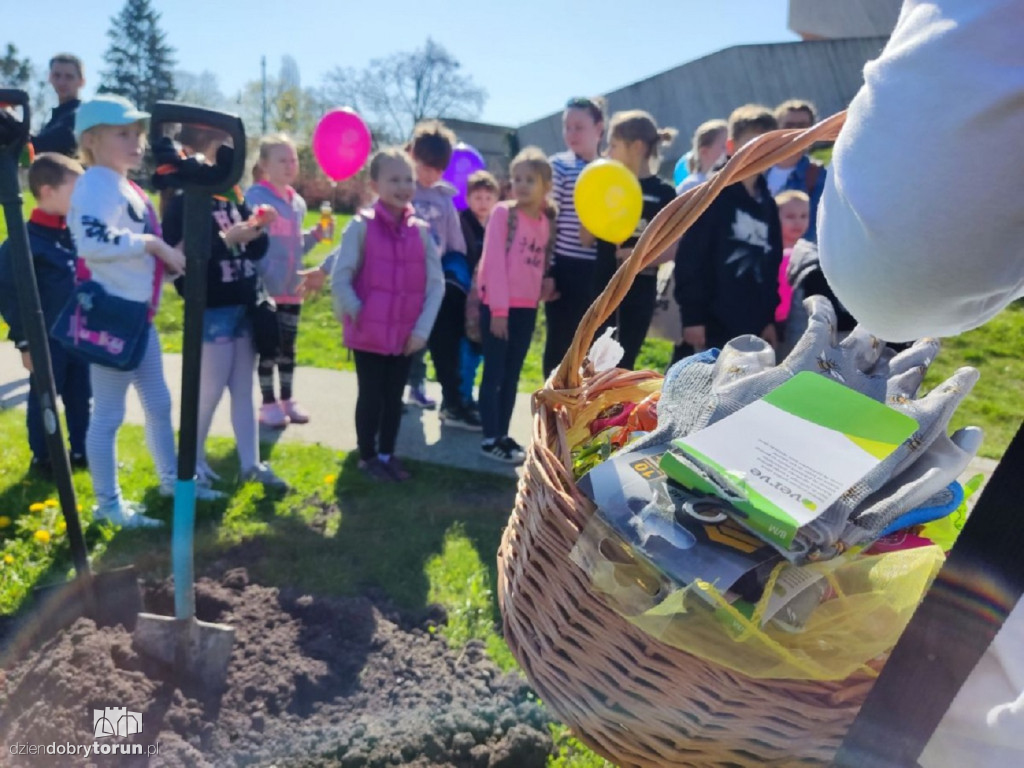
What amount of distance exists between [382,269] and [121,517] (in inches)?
65.4

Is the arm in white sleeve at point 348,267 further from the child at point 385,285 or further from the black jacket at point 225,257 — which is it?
the black jacket at point 225,257

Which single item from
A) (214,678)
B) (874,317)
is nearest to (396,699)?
(214,678)

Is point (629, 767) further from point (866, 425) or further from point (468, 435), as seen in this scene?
point (468, 435)

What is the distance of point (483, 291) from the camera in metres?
4.47

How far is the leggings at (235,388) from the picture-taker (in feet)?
12.3

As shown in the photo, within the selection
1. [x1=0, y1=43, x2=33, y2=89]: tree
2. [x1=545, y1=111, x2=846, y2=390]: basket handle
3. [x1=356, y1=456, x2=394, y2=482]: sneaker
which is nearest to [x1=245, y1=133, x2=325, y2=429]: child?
[x1=356, y1=456, x2=394, y2=482]: sneaker

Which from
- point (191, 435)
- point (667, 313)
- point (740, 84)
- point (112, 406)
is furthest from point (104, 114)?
point (740, 84)

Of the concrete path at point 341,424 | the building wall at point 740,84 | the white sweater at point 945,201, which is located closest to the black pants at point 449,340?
the concrete path at point 341,424

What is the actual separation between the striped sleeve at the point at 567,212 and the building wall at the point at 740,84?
17.5m

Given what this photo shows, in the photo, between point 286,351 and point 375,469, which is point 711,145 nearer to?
point 375,469

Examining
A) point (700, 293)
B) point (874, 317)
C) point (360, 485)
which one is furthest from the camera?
point (360, 485)

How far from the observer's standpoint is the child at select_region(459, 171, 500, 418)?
17.4ft

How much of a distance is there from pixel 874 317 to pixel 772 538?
0.27m

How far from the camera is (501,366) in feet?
14.7
